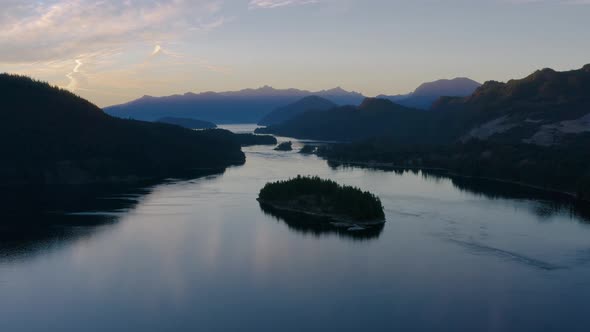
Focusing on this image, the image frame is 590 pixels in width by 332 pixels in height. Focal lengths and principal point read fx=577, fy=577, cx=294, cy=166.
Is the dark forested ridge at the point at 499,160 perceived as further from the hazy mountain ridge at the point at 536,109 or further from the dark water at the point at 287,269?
the hazy mountain ridge at the point at 536,109

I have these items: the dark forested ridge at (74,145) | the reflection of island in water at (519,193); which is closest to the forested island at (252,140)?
the dark forested ridge at (74,145)

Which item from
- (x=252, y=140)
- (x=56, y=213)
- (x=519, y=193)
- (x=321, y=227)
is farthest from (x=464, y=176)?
(x=252, y=140)

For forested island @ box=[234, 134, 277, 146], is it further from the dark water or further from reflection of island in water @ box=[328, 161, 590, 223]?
the dark water

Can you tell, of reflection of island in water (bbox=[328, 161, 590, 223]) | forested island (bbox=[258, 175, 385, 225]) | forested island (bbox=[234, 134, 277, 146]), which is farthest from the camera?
forested island (bbox=[234, 134, 277, 146])

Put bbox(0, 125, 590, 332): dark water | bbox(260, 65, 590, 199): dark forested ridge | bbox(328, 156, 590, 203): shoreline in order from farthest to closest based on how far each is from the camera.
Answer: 1. bbox(260, 65, 590, 199): dark forested ridge
2. bbox(328, 156, 590, 203): shoreline
3. bbox(0, 125, 590, 332): dark water

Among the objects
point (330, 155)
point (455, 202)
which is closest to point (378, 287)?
Answer: point (455, 202)

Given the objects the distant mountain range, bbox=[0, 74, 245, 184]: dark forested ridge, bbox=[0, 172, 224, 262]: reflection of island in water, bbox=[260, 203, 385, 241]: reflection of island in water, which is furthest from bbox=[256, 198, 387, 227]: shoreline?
the distant mountain range

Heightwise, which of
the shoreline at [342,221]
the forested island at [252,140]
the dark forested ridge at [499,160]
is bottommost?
the shoreline at [342,221]
